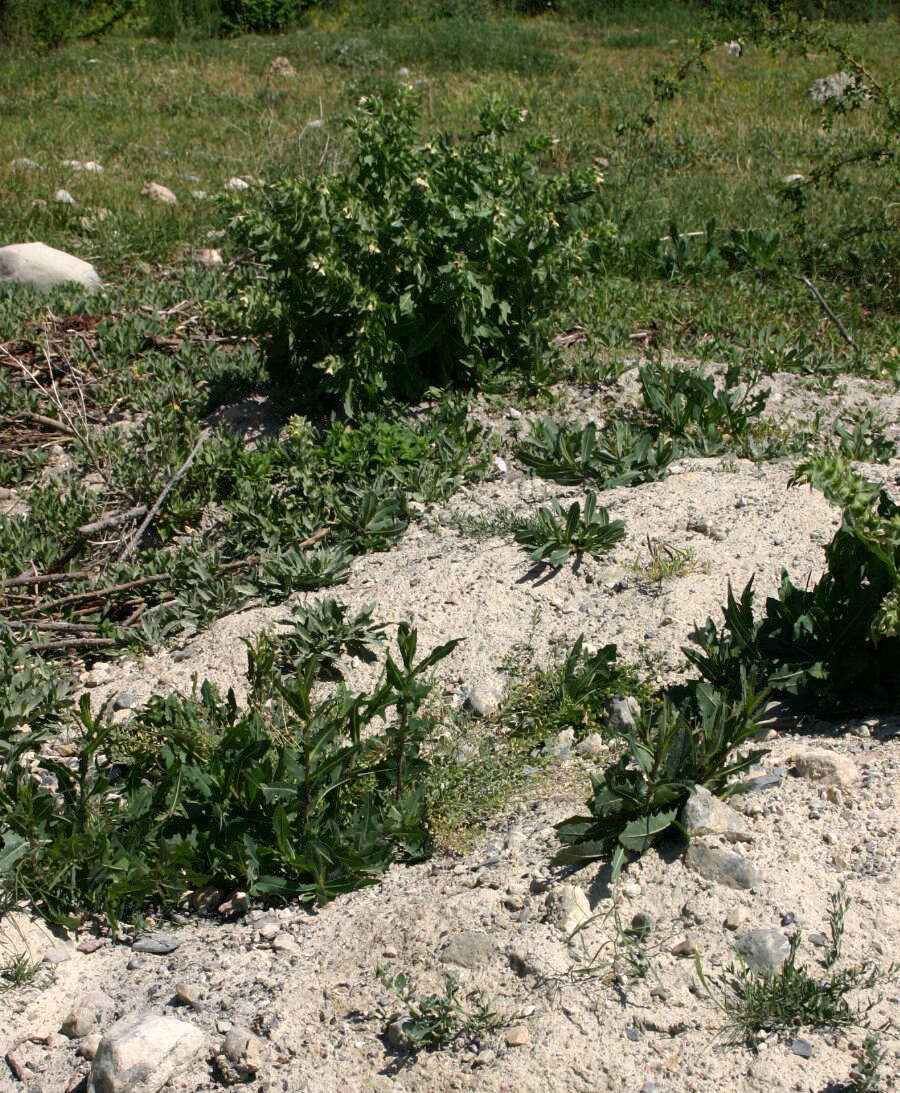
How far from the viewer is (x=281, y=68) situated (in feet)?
44.4

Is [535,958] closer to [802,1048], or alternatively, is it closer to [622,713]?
[802,1048]

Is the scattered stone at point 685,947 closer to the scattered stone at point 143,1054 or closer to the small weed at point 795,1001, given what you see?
the small weed at point 795,1001

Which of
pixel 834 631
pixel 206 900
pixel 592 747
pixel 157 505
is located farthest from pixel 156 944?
pixel 157 505

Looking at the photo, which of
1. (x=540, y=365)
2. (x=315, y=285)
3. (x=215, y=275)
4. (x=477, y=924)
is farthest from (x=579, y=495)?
(x=215, y=275)

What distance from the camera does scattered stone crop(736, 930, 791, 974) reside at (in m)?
2.35

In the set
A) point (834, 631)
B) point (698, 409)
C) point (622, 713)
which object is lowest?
point (622, 713)

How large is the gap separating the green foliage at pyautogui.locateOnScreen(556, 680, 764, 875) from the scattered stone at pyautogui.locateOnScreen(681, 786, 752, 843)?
0.03 meters

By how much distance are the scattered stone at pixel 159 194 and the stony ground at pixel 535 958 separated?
705 centimetres

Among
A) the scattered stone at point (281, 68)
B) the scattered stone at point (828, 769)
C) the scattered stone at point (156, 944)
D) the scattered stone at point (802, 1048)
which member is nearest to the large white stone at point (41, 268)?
the scattered stone at point (156, 944)

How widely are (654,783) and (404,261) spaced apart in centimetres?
311

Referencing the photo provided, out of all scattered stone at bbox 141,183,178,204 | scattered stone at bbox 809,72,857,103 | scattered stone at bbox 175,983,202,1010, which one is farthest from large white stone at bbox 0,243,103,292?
scattered stone at bbox 809,72,857,103

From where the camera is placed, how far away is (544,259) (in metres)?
5.28

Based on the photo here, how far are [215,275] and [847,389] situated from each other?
385cm

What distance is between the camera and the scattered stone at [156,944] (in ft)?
9.20
